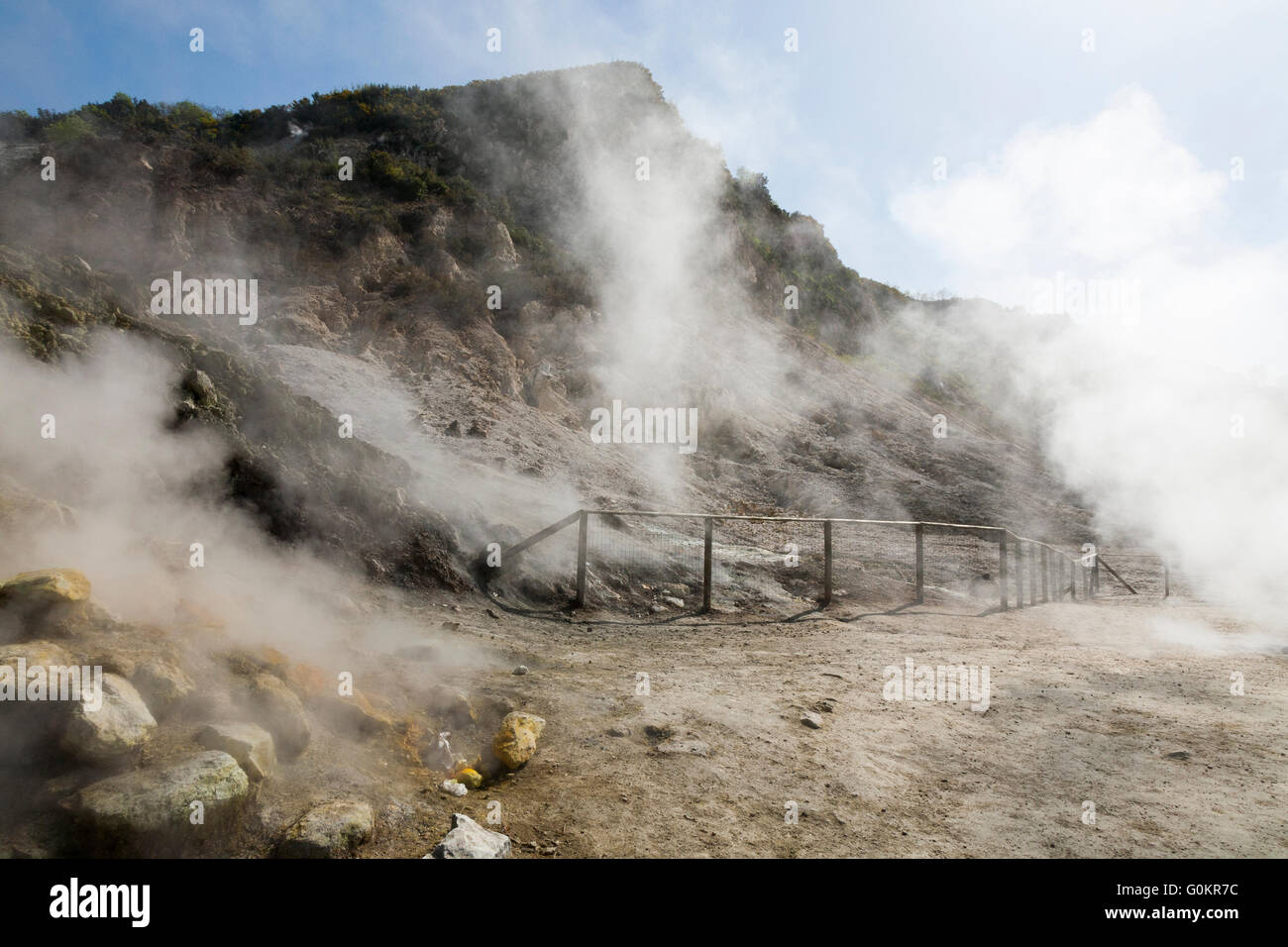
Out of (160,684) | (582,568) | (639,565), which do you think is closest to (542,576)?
(582,568)

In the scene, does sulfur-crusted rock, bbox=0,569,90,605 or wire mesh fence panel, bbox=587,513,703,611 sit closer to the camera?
sulfur-crusted rock, bbox=0,569,90,605

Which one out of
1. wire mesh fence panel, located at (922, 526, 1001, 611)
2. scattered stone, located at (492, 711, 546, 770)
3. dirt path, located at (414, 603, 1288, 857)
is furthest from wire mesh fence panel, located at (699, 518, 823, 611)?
scattered stone, located at (492, 711, 546, 770)

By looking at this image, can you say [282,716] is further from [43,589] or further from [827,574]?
[827,574]

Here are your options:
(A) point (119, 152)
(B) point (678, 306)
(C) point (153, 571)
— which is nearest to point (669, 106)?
(B) point (678, 306)

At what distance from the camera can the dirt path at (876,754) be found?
125 inches

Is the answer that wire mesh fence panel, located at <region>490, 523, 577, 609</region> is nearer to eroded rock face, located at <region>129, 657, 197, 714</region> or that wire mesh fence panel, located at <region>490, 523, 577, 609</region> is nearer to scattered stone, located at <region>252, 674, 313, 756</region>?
scattered stone, located at <region>252, 674, 313, 756</region>

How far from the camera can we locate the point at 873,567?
1297cm

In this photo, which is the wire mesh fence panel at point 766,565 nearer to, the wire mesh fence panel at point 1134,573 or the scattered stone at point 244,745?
the scattered stone at point 244,745

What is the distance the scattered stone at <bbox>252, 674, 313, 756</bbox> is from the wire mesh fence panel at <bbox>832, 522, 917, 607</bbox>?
8656mm

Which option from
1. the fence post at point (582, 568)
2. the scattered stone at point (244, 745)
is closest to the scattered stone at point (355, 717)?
the scattered stone at point (244, 745)

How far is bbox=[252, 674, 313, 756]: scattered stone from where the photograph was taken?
3.27 metres

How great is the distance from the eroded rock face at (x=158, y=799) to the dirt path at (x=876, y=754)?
1075 mm
